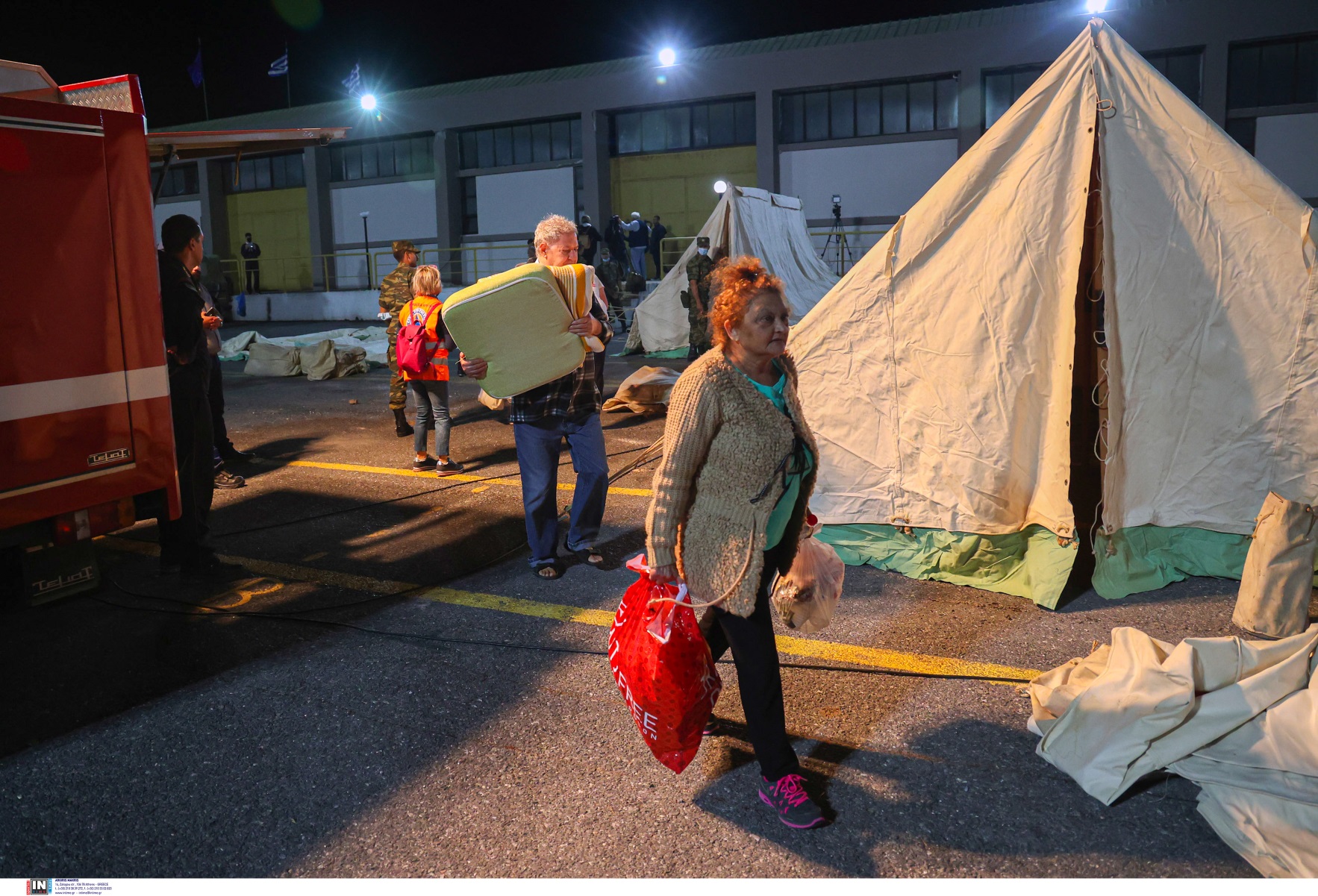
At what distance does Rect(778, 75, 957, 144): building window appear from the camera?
81.5 feet

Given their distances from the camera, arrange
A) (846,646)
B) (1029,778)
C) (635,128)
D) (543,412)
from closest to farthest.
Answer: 1. (1029,778)
2. (846,646)
3. (543,412)
4. (635,128)

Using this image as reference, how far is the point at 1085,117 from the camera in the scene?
15.9 ft

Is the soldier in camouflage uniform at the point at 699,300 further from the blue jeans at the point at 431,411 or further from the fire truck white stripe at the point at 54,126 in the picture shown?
the fire truck white stripe at the point at 54,126

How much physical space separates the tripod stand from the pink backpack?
Result: 17.7 meters

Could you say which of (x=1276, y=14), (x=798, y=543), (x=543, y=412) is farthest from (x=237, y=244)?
(x=798, y=543)

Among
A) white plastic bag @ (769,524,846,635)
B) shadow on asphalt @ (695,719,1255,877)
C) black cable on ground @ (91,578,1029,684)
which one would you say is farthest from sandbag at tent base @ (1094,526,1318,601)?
white plastic bag @ (769,524,846,635)

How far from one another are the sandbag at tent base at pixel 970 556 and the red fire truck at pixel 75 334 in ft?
11.2

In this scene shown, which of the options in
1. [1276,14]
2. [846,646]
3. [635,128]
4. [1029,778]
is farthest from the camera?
[635,128]

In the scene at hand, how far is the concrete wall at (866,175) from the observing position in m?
25.0

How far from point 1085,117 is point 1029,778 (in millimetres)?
3300

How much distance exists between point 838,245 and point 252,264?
19.8 meters

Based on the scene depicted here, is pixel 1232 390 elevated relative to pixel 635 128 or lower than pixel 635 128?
lower

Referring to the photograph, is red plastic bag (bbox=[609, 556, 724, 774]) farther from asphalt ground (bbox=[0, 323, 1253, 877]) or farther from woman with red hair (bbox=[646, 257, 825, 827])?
asphalt ground (bbox=[0, 323, 1253, 877])

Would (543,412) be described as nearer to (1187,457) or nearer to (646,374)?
(1187,457)
